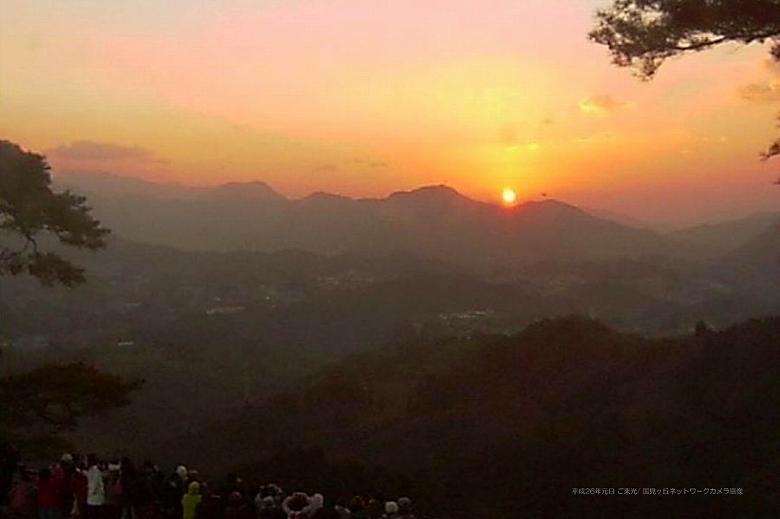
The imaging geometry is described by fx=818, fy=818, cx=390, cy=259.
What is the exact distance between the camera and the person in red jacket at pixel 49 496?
10406 millimetres

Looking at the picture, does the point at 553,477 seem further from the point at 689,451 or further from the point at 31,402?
the point at 31,402

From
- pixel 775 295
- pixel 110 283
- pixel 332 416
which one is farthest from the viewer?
pixel 110 283

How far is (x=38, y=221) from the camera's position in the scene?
1435 cm

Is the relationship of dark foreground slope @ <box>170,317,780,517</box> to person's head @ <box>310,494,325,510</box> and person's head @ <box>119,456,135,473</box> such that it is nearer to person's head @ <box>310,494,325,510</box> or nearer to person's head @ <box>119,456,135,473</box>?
person's head @ <box>310,494,325,510</box>

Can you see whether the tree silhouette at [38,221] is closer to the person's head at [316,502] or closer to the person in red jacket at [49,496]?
the person in red jacket at [49,496]

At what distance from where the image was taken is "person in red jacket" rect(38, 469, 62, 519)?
10406 mm

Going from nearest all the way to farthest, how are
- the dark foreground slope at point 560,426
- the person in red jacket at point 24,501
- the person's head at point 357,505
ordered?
the person's head at point 357,505 → the person in red jacket at point 24,501 → the dark foreground slope at point 560,426

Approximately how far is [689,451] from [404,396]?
37441mm

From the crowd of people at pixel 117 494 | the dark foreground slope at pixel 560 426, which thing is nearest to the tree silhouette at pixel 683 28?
the crowd of people at pixel 117 494

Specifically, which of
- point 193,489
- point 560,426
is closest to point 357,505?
point 193,489

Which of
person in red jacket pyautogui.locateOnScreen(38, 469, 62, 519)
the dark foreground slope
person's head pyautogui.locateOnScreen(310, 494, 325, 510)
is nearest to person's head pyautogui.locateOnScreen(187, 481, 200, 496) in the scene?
person's head pyautogui.locateOnScreen(310, 494, 325, 510)

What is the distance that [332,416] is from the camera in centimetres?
7006

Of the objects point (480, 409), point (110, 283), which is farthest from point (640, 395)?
point (110, 283)

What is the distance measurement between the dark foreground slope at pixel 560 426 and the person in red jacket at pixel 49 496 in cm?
2673
